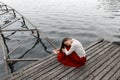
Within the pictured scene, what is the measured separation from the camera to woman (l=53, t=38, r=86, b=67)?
33.4 ft

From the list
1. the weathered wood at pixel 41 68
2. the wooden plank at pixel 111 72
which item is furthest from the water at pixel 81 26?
the wooden plank at pixel 111 72

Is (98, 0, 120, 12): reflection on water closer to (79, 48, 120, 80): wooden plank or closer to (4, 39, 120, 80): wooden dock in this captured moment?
(4, 39, 120, 80): wooden dock

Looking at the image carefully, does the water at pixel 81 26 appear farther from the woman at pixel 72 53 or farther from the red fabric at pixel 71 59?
the woman at pixel 72 53

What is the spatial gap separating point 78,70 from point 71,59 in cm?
77

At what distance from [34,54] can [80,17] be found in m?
15.6

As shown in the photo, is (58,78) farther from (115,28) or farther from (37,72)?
(115,28)

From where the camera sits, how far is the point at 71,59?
10.7 meters

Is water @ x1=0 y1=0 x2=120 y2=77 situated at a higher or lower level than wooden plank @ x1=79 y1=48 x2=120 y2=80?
lower

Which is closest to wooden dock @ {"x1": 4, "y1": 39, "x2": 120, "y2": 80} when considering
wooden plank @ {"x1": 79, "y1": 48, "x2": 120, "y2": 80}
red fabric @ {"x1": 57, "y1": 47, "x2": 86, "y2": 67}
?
wooden plank @ {"x1": 79, "y1": 48, "x2": 120, "y2": 80}

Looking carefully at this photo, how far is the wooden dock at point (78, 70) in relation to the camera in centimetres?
964

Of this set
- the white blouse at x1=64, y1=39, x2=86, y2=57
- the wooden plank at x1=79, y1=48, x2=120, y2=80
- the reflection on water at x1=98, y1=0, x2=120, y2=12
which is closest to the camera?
the wooden plank at x1=79, y1=48, x2=120, y2=80

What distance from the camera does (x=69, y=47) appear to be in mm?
10469

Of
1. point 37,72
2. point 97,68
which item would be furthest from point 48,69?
point 97,68

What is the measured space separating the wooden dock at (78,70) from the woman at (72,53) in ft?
1.03
